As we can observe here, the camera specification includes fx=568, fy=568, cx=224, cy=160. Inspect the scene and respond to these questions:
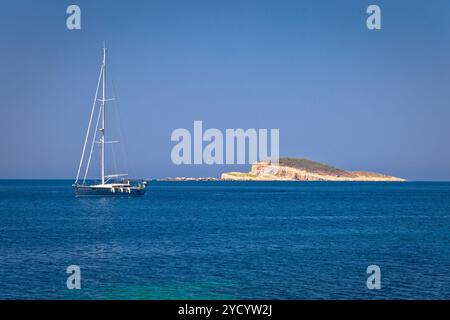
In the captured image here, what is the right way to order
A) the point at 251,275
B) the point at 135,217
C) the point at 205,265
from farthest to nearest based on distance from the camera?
1. the point at 135,217
2. the point at 205,265
3. the point at 251,275

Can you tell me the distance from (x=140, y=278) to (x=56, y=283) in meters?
4.29

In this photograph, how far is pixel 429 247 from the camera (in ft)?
142

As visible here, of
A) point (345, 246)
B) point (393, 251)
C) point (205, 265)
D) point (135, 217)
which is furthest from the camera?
point (135, 217)

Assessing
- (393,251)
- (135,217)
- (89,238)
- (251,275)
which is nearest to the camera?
(251,275)

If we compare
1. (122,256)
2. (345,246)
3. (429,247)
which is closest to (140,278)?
(122,256)
